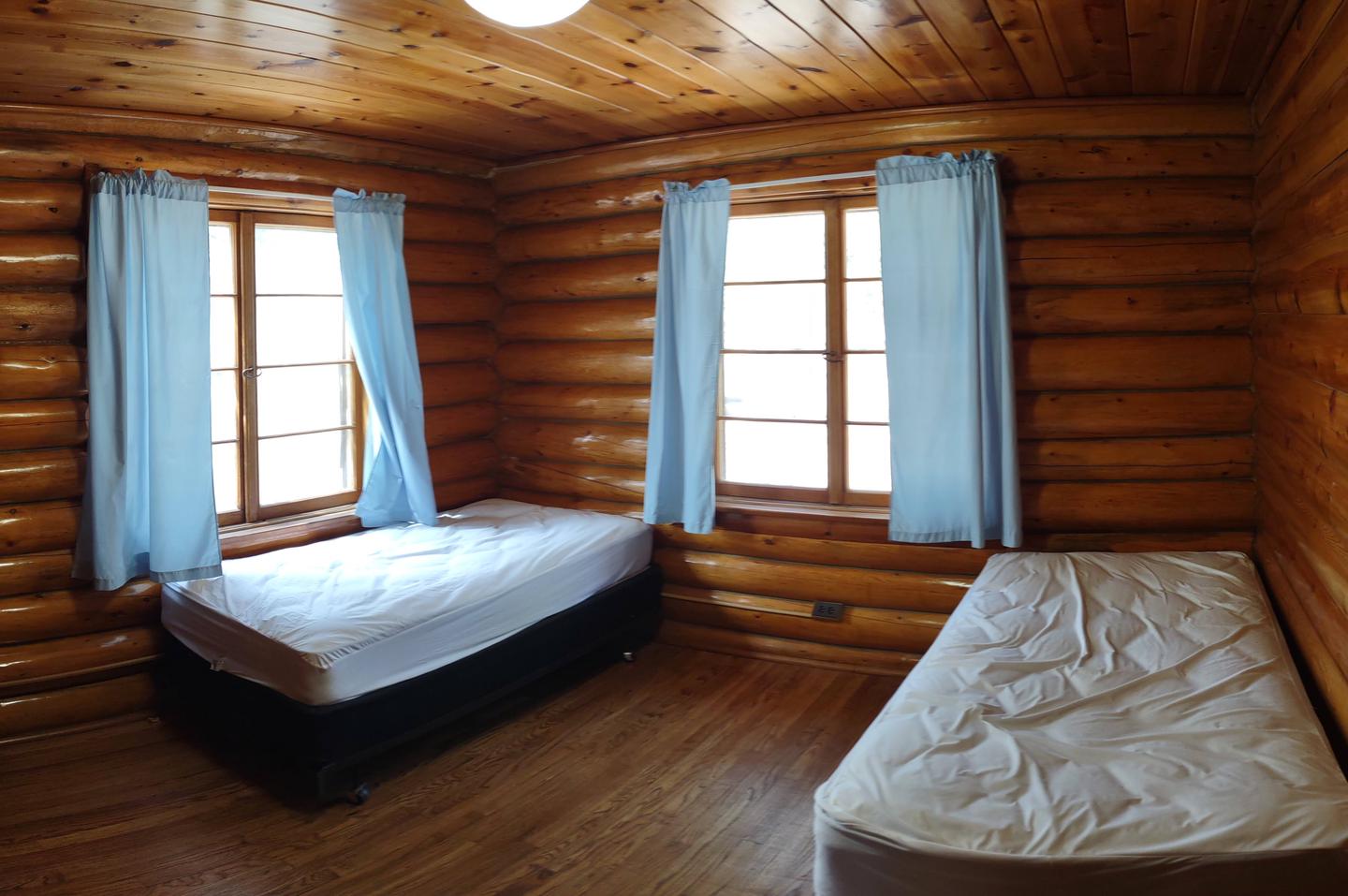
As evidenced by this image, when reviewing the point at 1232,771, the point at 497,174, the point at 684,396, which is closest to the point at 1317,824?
the point at 1232,771

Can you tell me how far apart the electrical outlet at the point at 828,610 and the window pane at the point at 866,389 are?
0.89 m

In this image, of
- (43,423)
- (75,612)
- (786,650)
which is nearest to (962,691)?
(786,650)

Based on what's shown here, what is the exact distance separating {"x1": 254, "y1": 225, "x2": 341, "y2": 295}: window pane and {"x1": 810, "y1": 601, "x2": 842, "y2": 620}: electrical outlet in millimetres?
2852

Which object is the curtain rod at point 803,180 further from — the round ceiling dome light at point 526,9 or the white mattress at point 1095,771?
the white mattress at point 1095,771

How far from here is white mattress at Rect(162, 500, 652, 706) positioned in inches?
134

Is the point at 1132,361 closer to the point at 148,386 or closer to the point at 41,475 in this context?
the point at 148,386

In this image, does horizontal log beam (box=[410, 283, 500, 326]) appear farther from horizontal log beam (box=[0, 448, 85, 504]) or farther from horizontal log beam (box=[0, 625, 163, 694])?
horizontal log beam (box=[0, 625, 163, 694])

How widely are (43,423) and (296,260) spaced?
4.38 ft

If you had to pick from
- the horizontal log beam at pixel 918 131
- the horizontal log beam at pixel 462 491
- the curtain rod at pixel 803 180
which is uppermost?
the horizontal log beam at pixel 918 131

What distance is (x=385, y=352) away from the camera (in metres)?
4.80

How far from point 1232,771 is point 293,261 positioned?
4.33 m

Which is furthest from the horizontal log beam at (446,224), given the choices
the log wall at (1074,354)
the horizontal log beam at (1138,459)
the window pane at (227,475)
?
the horizontal log beam at (1138,459)

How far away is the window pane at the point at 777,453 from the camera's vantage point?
15.5 feet

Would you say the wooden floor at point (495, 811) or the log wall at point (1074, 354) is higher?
the log wall at point (1074, 354)
